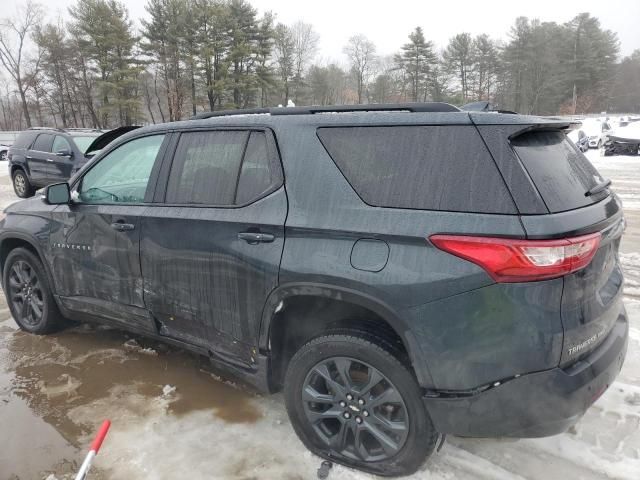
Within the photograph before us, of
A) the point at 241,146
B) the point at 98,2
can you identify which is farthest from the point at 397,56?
the point at 241,146

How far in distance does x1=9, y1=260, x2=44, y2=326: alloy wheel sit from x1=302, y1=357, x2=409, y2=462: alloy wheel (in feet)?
9.41

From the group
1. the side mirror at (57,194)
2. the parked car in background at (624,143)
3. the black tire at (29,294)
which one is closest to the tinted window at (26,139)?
the black tire at (29,294)

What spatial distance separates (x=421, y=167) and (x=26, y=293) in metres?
3.75

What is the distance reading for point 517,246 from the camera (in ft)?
6.24

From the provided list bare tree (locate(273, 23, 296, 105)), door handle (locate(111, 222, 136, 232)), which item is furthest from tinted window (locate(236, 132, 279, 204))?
bare tree (locate(273, 23, 296, 105))

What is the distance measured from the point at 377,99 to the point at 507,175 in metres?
62.8

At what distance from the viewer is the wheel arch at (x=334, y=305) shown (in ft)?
6.93

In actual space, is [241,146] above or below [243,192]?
above

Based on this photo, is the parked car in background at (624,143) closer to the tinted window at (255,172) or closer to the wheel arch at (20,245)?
the tinted window at (255,172)

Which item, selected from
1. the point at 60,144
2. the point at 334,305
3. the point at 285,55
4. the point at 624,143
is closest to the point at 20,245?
the point at 334,305

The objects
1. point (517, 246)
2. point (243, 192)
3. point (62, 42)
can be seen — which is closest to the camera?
point (517, 246)

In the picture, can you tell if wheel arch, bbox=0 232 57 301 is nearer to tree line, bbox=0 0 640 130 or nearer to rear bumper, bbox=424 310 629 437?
rear bumper, bbox=424 310 629 437

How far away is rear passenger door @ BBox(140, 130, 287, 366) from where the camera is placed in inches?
102

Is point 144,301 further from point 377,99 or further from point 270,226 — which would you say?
point 377,99
